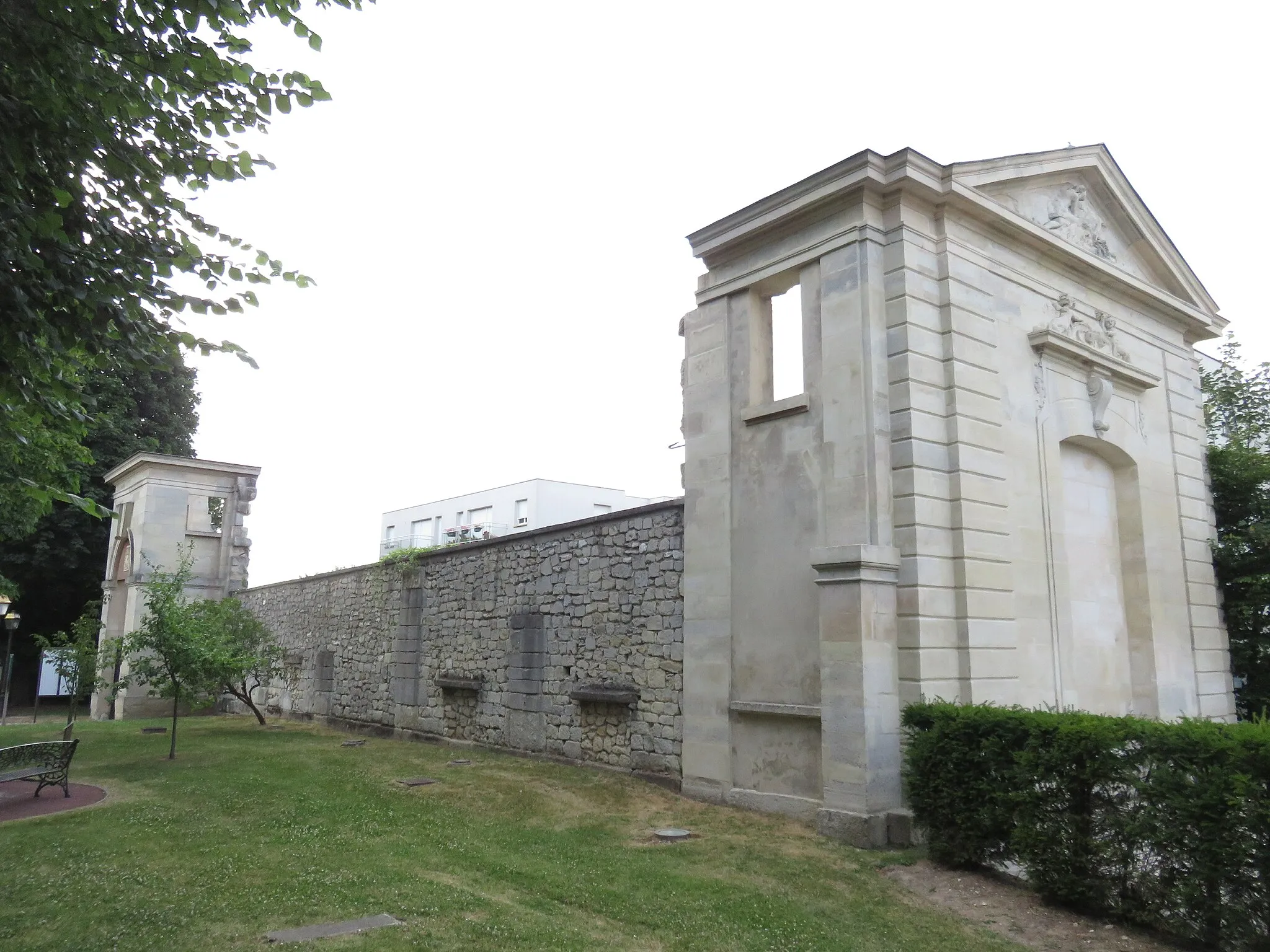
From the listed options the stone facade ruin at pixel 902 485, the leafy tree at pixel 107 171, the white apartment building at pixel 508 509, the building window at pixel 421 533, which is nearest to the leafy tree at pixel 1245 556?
the stone facade ruin at pixel 902 485

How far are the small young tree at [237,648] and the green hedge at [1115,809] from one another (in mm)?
11139

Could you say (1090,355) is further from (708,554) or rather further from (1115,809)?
(1115,809)

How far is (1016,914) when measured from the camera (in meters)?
5.57

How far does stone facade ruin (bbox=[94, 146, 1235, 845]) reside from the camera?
25.4ft

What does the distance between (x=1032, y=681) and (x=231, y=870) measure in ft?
23.2

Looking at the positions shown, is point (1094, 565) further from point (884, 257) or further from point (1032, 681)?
point (884, 257)

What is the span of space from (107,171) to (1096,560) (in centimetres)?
1031

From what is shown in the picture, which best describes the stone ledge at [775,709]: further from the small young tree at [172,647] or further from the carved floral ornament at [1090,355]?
the small young tree at [172,647]

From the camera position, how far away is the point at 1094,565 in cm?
1015

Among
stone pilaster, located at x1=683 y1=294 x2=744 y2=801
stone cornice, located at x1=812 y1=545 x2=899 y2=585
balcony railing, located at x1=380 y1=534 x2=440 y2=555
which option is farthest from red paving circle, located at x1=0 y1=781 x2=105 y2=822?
balcony railing, located at x1=380 y1=534 x2=440 y2=555

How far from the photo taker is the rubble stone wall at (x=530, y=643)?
984 centimetres

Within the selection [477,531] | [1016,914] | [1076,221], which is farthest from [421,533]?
[1016,914]

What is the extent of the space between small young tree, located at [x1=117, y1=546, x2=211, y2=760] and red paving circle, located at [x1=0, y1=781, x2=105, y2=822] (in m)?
2.21

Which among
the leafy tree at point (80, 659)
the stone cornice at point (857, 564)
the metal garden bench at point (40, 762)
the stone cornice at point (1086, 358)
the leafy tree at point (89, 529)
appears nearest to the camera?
the stone cornice at point (857, 564)
